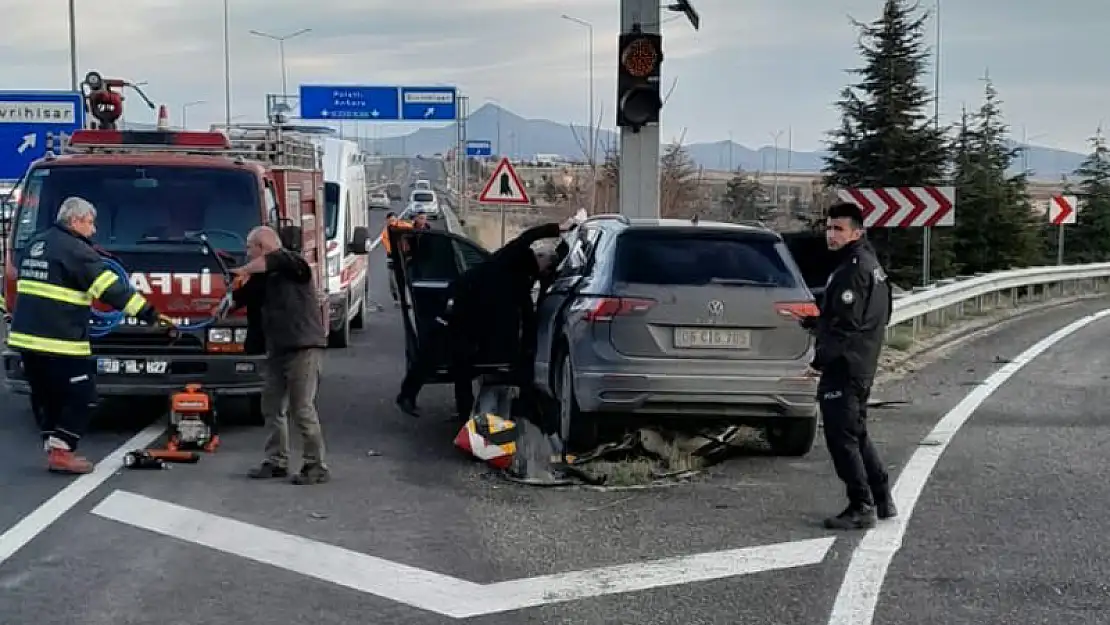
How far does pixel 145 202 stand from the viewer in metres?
11.9

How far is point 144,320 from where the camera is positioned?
991cm

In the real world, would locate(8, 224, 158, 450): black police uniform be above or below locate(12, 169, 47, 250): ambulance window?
below

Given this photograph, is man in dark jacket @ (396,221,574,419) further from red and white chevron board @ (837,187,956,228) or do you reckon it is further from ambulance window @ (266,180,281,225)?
red and white chevron board @ (837,187,956,228)

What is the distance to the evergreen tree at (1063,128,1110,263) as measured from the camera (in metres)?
43.8

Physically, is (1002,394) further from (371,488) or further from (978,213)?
(978,213)

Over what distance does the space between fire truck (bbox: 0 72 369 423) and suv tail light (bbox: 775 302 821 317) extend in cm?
383

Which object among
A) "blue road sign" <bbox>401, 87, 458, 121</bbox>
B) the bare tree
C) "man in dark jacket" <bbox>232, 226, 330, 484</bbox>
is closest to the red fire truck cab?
"man in dark jacket" <bbox>232, 226, 330, 484</bbox>

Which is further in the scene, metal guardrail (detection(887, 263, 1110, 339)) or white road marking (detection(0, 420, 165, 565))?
metal guardrail (detection(887, 263, 1110, 339))

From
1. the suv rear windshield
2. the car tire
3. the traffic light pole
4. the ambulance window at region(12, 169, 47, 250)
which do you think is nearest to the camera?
the suv rear windshield

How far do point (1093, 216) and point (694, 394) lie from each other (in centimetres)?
3813

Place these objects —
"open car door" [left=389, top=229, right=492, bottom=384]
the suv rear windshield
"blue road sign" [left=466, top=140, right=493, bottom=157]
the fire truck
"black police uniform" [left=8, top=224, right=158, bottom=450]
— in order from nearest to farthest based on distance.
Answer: "black police uniform" [left=8, top=224, right=158, bottom=450] < the suv rear windshield < the fire truck < "open car door" [left=389, top=229, right=492, bottom=384] < "blue road sign" [left=466, top=140, right=493, bottom=157]

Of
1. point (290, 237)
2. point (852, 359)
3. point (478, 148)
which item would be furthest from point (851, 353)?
point (478, 148)

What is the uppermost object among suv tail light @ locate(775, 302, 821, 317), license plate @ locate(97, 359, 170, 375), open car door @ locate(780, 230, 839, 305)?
open car door @ locate(780, 230, 839, 305)

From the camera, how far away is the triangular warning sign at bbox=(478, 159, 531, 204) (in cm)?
2691
